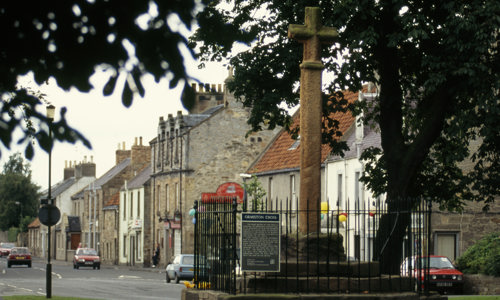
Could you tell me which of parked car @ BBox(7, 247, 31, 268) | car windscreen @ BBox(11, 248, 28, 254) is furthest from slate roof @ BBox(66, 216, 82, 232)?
parked car @ BBox(7, 247, 31, 268)

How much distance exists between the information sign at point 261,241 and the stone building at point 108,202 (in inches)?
3172

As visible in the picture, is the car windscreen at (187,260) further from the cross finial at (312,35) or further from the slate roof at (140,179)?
the slate roof at (140,179)

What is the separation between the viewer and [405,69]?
88.0 feet

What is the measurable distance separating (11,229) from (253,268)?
141 metres

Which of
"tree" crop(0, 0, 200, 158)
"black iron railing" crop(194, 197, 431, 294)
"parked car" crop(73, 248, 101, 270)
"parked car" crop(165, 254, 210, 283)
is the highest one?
"tree" crop(0, 0, 200, 158)

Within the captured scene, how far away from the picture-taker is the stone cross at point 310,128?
55.3 ft

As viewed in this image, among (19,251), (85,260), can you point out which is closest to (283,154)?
(85,260)

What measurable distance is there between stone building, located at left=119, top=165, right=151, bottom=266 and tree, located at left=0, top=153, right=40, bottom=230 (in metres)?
51.7

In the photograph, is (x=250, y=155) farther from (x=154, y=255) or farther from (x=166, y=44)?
(x=166, y=44)

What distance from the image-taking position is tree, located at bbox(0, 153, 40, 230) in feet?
467

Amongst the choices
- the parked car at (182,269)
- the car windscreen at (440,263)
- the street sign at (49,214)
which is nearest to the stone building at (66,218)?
the parked car at (182,269)

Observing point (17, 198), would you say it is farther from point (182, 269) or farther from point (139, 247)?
point (182, 269)

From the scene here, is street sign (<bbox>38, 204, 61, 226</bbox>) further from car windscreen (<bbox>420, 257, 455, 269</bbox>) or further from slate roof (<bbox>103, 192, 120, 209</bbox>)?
slate roof (<bbox>103, 192, 120, 209</bbox>)

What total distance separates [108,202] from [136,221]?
15348mm
